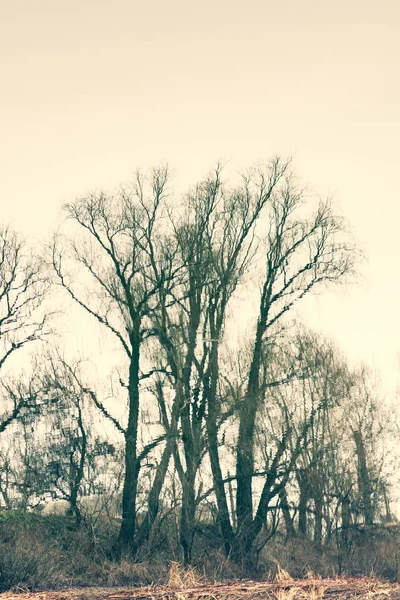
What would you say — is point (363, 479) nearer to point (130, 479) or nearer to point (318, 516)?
point (318, 516)

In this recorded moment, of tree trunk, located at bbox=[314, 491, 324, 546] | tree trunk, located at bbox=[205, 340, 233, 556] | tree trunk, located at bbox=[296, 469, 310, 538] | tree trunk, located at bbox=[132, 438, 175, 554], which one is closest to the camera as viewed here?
tree trunk, located at bbox=[132, 438, 175, 554]

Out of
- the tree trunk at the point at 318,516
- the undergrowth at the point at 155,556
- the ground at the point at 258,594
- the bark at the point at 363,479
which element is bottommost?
the ground at the point at 258,594

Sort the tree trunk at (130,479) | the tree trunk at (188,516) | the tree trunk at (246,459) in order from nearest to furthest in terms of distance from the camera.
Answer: the tree trunk at (188,516)
the tree trunk at (130,479)
the tree trunk at (246,459)

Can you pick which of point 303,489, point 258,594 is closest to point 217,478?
point 303,489

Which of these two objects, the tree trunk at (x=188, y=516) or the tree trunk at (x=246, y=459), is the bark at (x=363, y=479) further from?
the tree trunk at (x=188, y=516)

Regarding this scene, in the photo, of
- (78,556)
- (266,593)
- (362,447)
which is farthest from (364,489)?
(266,593)

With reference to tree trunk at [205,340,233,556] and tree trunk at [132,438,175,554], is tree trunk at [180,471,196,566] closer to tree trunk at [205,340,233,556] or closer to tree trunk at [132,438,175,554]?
tree trunk at [132,438,175,554]

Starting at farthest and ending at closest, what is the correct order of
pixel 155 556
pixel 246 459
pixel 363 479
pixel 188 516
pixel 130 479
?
pixel 363 479 → pixel 246 459 → pixel 130 479 → pixel 188 516 → pixel 155 556

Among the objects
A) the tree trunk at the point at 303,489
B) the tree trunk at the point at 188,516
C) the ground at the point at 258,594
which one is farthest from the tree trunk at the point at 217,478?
the ground at the point at 258,594

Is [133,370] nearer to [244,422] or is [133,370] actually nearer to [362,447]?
[244,422]

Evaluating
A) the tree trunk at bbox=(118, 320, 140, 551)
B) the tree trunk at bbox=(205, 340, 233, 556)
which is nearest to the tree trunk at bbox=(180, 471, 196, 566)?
the tree trunk at bbox=(205, 340, 233, 556)

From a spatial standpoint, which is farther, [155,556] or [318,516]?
[318,516]

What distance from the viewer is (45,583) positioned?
14.6 metres

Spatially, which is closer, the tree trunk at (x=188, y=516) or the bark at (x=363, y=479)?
the tree trunk at (x=188, y=516)
